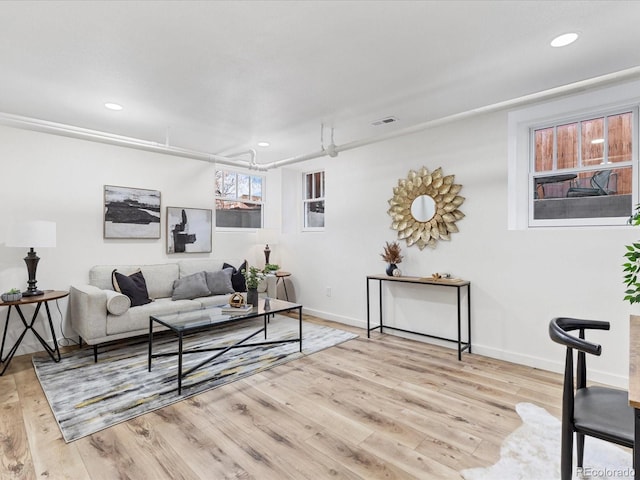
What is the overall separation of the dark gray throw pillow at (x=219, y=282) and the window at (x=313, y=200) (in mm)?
1689

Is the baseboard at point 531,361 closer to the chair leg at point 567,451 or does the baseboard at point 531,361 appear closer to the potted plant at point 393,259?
the potted plant at point 393,259

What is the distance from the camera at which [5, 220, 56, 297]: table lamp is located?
3182 mm

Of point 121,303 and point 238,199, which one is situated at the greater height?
point 238,199

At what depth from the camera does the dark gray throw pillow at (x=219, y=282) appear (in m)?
4.48

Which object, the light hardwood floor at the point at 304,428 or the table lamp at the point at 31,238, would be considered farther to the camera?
the table lamp at the point at 31,238

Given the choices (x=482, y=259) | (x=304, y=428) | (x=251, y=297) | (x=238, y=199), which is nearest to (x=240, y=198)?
(x=238, y=199)

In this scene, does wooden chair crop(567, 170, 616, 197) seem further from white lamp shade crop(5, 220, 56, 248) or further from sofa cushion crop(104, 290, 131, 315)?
white lamp shade crop(5, 220, 56, 248)

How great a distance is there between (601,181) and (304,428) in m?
3.23

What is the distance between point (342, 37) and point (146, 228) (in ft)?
→ 11.8

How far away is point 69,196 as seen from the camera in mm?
3912

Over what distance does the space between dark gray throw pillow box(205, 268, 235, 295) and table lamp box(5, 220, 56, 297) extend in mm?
1717

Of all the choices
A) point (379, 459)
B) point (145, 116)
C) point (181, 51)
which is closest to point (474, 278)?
point (379, 459)

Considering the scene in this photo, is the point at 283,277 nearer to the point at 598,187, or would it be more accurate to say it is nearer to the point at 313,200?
the point at 313,200

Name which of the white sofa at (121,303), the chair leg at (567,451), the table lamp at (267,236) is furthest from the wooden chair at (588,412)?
the table lamp at (267,236)
